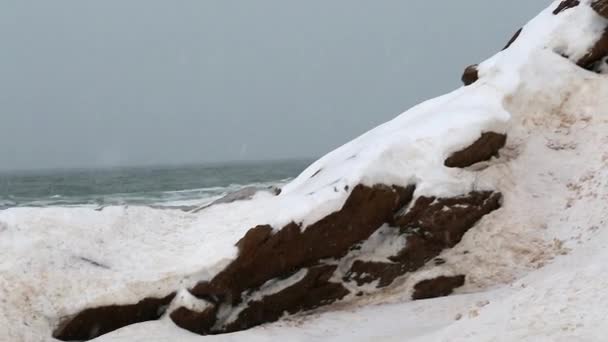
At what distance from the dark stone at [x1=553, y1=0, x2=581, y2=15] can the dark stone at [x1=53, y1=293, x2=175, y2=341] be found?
42.0 feet

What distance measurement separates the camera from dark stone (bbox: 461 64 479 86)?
49.6ft

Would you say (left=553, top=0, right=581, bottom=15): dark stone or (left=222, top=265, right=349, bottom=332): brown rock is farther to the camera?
(left=553, top=0, right=581, bottom=15): dark stone

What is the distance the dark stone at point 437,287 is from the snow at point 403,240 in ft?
0.45

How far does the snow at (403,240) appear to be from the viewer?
30.7 ft

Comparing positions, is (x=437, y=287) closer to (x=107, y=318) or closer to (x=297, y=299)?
(x=297, y=299)

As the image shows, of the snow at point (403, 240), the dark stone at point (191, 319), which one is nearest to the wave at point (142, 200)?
the snow at point (403, 240)

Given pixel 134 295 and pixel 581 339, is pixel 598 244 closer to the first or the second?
pixel 581 339

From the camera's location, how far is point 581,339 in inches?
213

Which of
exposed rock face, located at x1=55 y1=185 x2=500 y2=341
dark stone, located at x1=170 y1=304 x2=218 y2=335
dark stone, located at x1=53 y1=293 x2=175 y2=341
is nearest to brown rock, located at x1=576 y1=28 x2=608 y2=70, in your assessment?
exposed rock face, located at x1=55 y1=185 x2=500 y2=341

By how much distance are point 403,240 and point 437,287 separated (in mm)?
1060

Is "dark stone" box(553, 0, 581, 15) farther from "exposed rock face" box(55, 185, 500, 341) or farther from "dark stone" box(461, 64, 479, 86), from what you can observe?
"exposed rock face" box(55, 185, 500, 341)

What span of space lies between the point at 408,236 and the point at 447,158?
1.87m

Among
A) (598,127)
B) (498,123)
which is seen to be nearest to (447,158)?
(498,123)

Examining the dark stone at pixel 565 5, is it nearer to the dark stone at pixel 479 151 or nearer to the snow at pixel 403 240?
the snow at pixel 403 240
